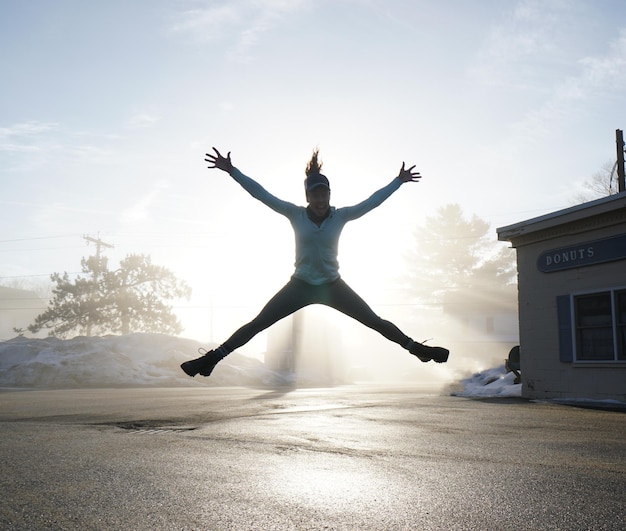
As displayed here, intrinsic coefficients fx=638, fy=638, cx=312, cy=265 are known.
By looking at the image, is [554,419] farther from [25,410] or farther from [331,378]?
[331,378]

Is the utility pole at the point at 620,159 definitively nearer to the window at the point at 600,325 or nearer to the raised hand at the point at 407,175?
the window at the point at 600,325

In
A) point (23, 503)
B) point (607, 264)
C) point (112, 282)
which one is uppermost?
point (112, 282)

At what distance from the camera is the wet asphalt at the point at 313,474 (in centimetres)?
406

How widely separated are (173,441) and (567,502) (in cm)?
466

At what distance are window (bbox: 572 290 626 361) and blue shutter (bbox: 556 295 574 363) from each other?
0.46ft

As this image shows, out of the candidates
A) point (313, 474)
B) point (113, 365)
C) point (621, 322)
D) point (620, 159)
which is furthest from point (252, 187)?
point (113, 365)

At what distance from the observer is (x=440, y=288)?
230ft

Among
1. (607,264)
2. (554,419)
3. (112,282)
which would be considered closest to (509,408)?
(554,419)

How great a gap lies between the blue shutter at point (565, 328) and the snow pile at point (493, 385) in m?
2.53

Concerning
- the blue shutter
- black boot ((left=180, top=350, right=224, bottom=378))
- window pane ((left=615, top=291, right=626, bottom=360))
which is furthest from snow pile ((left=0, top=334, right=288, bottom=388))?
black boot ((left=180, top=350, right=224, bottom=378))

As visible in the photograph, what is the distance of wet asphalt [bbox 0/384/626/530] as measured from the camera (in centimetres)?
406

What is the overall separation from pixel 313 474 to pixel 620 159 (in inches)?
1049

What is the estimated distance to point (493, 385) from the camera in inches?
835

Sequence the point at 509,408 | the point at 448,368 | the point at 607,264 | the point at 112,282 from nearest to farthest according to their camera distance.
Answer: the point at 509,408 < the point at 607,264 < the point at 112,282 < the point at 448,368
